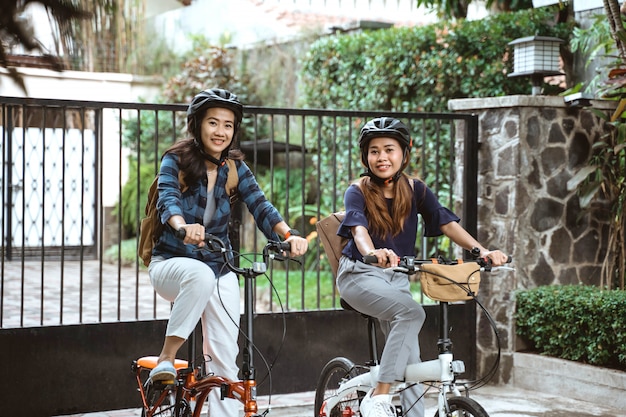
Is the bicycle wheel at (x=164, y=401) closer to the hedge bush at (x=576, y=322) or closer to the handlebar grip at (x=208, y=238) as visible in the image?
the handlebar grip at (x=208, y=238)

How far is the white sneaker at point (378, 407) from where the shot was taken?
167 inches

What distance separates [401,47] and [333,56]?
1573 millimetres

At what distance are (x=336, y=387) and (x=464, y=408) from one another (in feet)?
4.15

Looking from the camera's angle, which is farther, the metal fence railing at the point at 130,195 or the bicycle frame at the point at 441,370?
the metal fence railing at the point at 130,195

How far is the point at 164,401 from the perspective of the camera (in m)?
4.43

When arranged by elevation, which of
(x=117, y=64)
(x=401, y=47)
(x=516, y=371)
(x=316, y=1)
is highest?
(x=316, y=1)

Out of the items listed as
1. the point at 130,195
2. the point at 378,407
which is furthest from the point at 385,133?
the point at 130,195

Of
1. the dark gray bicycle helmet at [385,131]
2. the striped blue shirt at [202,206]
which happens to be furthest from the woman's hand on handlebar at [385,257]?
the dark gray bicycle helmet at [385,131]

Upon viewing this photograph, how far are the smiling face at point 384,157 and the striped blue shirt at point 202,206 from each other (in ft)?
1.78

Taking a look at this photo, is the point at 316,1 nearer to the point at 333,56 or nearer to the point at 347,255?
the point at 333,56

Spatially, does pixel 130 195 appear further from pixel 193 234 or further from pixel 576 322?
pixel 193 234

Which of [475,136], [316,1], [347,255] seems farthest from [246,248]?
[347,255]

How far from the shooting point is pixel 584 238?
7.20 meters

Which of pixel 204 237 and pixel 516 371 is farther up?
pixel 204 237
